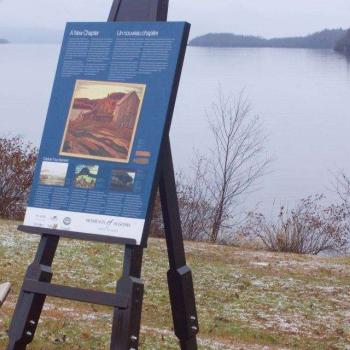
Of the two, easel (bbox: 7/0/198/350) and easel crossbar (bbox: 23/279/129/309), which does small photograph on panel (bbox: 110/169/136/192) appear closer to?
easel (bbox: 7/0/198/350)

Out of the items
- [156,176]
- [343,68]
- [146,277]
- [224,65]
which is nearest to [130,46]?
[156,176]

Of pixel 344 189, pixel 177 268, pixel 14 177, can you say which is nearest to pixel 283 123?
pixel 344 189

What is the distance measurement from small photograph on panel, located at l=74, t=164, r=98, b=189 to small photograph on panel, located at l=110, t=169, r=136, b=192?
15 centimetres

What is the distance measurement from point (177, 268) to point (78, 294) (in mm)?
761

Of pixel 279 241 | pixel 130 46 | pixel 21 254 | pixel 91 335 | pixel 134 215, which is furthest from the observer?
pixel 279 241

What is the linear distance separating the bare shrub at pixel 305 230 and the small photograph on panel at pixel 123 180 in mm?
14403

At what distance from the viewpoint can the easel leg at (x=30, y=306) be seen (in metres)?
5.09

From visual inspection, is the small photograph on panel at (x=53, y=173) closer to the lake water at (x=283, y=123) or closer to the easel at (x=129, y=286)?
the easel at (x=129, y=286)

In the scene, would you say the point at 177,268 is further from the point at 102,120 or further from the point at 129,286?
the point at 102,120

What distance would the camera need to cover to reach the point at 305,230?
2016 centimetres

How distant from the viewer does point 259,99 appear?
79312 millimetres

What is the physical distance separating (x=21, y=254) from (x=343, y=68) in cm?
11700

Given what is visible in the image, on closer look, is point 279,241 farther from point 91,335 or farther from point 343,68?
point 343,68

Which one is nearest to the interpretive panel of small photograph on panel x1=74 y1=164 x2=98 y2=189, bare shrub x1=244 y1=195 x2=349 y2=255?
small photograph on panel x1=74 y1=164 x2=98 y2=189
